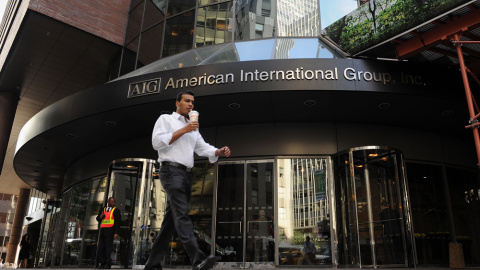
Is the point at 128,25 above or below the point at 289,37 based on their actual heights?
above

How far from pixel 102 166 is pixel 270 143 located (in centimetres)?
623

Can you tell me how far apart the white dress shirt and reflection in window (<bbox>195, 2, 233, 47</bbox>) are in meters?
A: 8.38

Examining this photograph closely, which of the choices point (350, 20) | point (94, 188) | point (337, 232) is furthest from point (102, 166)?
point (350, 20)

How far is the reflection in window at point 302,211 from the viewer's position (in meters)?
9.94

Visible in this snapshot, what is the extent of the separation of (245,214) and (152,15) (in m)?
8.56

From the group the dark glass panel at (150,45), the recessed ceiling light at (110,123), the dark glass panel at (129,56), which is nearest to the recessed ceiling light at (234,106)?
the recessed ceiling light at (110,123)

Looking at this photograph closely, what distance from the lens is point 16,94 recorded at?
1780 centimetres

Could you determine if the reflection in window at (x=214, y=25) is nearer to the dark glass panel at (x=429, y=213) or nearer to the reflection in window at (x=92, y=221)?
the reflection in window at (x=92, y=221)

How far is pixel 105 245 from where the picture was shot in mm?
8633

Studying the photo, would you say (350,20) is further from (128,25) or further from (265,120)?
(128,25)

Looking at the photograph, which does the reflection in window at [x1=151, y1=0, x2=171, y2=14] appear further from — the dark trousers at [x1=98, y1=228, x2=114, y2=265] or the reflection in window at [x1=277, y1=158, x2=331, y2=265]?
the dark trousers at [x1=98, y1=228, x2=114, y2=265]

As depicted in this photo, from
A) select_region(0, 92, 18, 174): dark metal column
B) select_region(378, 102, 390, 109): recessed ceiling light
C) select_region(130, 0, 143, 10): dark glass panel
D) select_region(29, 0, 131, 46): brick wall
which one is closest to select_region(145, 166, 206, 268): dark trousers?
select_region(378, 102, 390, 109): recessed ceiling light

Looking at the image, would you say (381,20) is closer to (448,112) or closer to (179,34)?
(448,112)

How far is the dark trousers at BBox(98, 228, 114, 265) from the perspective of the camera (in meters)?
8.58
